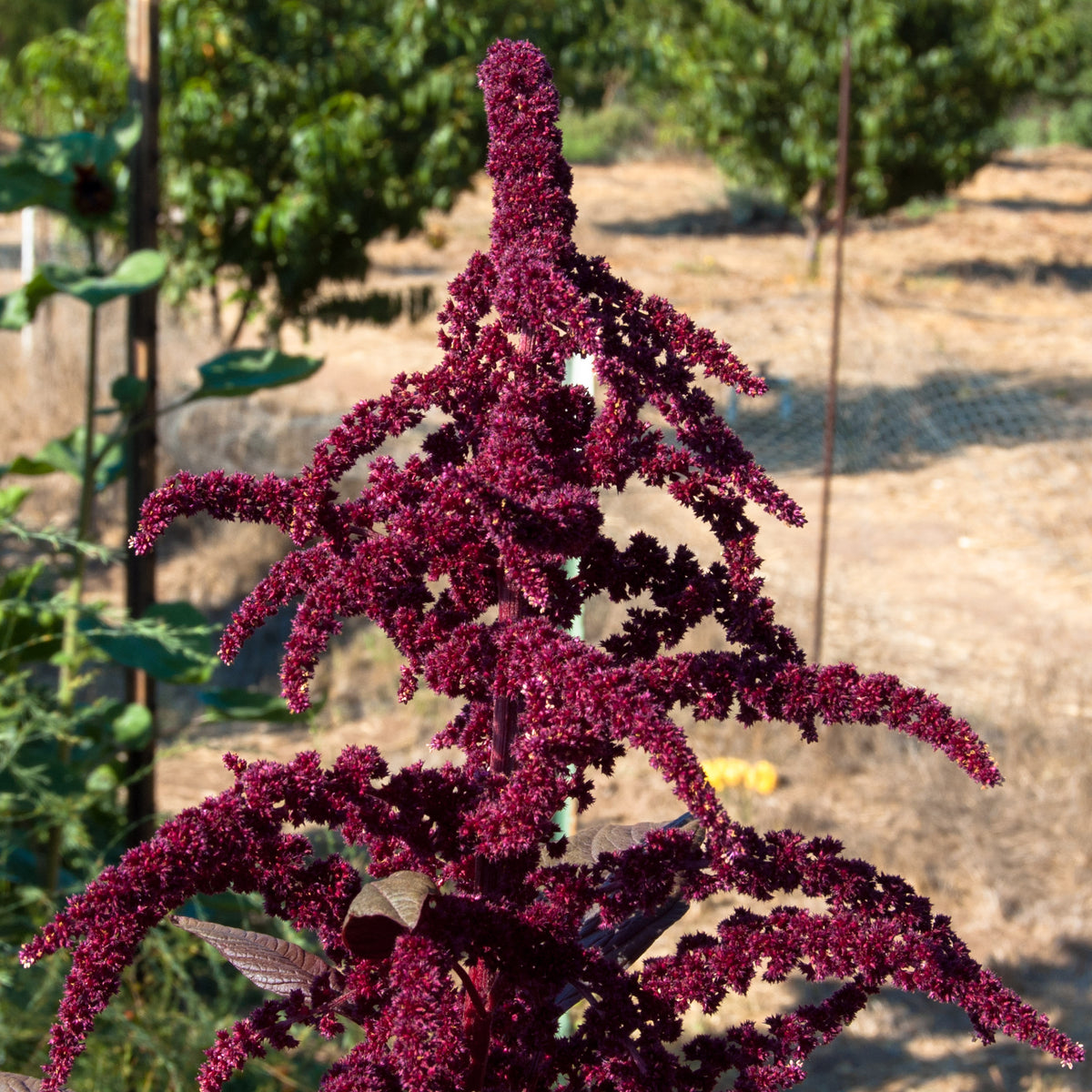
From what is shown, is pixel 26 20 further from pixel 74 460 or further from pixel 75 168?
pixel 74 460

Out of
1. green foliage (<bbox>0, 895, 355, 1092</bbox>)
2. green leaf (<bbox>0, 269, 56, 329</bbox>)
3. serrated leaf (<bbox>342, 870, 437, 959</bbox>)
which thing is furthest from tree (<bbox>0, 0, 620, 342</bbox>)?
serrated leaf (<bbox>342, 870, 437, 959</bbox>)

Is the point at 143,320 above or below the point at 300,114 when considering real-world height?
below

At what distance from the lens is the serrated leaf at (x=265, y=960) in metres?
0.90

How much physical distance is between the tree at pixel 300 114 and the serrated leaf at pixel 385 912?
529 cm

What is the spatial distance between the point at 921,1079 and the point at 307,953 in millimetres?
2299

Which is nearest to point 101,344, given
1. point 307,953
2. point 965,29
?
point 307,953

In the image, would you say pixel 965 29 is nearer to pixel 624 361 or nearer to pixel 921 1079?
pixel 921 1079

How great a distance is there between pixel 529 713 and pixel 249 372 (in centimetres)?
206

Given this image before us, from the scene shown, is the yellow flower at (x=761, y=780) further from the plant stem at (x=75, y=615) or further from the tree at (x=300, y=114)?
the tree at (x=300, y=114)

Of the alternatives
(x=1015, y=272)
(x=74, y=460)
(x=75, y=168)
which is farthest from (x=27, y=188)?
(x=1015, y=272)

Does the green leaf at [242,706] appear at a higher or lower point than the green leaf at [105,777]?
higher

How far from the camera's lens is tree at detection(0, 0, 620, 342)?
228 inches

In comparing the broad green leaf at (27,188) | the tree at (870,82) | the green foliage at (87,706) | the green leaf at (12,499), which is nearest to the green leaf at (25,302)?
the green foliage at (87,706)

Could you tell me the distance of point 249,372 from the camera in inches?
104
